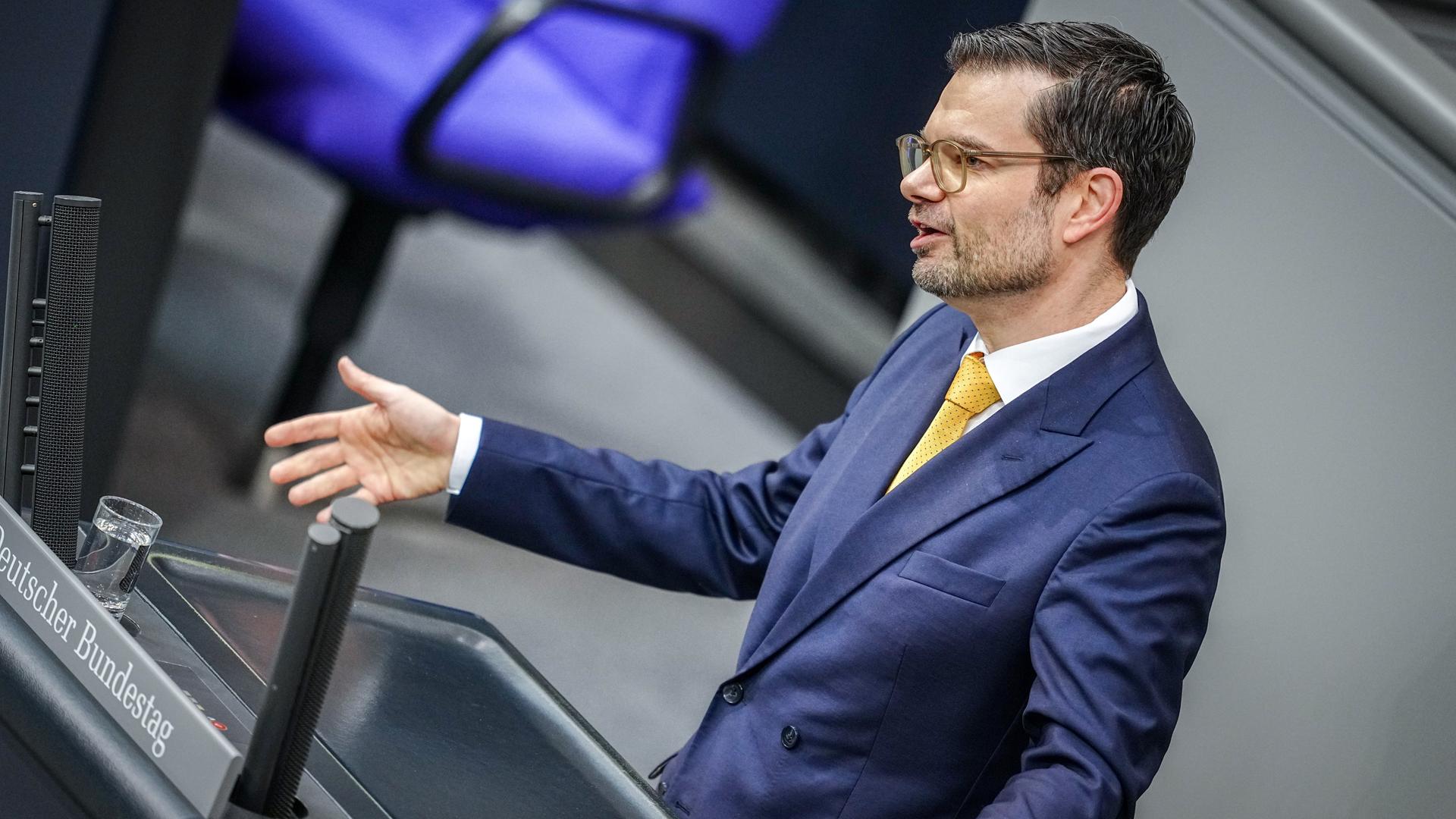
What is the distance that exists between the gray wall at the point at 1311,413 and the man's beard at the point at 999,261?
29 centimetres

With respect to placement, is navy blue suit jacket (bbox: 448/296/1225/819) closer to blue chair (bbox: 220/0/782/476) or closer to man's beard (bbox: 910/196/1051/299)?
man's beard (bbox: 910/196/1051/299)

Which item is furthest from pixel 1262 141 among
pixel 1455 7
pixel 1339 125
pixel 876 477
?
pixel 1455 7

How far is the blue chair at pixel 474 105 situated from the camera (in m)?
2.33

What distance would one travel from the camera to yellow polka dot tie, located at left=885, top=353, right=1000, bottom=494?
1.25 meters

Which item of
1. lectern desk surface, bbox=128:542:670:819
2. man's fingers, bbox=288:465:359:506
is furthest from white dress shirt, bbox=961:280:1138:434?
man's fingers, bbox=288:465:359:506

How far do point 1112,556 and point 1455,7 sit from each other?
1.02 metres

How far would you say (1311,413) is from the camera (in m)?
1.37

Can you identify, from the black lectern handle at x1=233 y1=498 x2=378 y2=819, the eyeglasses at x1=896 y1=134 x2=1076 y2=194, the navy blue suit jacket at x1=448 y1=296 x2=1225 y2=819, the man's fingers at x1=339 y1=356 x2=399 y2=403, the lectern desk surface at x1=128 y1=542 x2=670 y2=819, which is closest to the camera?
the black lectern handle at x1=233 y1=498 x2=378 y2=819

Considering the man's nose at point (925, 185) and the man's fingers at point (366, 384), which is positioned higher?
the man's nose at point (925, 185)

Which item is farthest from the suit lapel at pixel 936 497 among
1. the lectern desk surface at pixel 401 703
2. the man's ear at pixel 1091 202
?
the lectern desk surface at pixel 401 703

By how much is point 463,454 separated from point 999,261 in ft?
1.54

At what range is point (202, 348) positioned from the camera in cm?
297

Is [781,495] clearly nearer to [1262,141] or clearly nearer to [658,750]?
[1262,141]

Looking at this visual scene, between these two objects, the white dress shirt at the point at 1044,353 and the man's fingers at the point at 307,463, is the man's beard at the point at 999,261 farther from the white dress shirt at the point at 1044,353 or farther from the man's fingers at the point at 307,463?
the man's fingers at the point at 307,463
